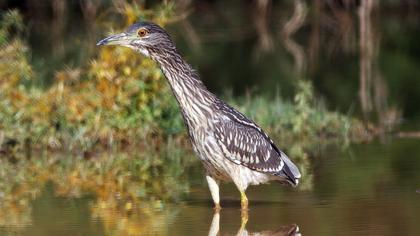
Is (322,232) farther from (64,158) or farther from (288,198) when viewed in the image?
(64,158)

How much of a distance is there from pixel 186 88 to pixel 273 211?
126 cm

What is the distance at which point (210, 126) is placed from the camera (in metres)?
10.1

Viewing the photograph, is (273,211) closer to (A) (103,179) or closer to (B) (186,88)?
(B) (186,88)

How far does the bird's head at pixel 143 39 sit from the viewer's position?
1027cm

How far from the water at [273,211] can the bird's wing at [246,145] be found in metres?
0.36

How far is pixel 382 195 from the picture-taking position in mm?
10773

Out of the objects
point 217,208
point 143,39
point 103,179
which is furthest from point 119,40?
point 103,179

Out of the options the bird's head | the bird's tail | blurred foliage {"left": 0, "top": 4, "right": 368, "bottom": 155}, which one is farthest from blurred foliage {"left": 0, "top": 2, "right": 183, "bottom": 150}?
the bird's tail

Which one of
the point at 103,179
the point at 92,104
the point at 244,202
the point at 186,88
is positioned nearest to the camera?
the point at 186,88

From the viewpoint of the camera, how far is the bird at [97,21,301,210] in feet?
33.3

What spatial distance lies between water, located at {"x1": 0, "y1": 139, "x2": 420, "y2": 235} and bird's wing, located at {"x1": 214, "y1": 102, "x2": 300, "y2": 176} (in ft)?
1.17

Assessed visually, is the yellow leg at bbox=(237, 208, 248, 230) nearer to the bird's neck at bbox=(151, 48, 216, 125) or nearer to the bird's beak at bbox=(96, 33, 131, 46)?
the bird's neck at bbox=(151, 48, 216, 125)

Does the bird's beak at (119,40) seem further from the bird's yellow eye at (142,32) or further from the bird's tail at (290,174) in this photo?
the bird's tail at (290,174)

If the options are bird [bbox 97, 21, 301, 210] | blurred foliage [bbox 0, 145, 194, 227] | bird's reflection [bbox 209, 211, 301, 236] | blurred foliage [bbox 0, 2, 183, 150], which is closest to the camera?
bird's reflection [bbox 209, 211, 301, 236]
